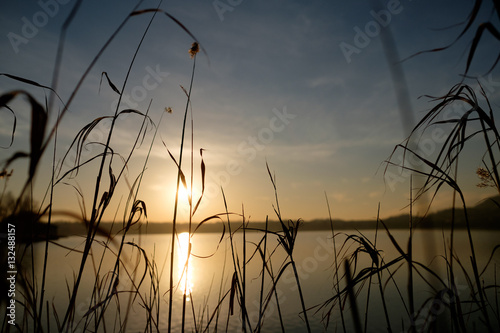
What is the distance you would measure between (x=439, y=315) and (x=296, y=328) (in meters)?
18.2

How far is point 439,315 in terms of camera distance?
0.79 metres

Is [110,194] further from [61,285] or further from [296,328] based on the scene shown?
[61,285]

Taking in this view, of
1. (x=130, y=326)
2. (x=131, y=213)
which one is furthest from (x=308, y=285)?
(x=131, y=213)

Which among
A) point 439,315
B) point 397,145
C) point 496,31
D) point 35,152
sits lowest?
point 439,315

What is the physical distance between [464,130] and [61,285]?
3023 centimetres

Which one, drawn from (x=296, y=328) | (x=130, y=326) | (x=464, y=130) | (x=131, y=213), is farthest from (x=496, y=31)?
(x=130, y=326)

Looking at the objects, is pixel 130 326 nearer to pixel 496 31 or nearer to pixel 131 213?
pixel 131 213

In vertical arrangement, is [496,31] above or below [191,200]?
above

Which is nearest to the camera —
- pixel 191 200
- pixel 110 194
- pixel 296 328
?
pixel 110 194

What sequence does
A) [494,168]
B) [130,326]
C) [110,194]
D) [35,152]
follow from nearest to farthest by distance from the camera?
[35,152] < [494,168] < [110,194] < [130,326]

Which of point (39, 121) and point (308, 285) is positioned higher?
point (39, 121)

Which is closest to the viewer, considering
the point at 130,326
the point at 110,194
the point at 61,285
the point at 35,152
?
the point at 35,152

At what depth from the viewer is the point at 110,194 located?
137 cm

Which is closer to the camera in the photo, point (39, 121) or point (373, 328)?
point (39, 121)
